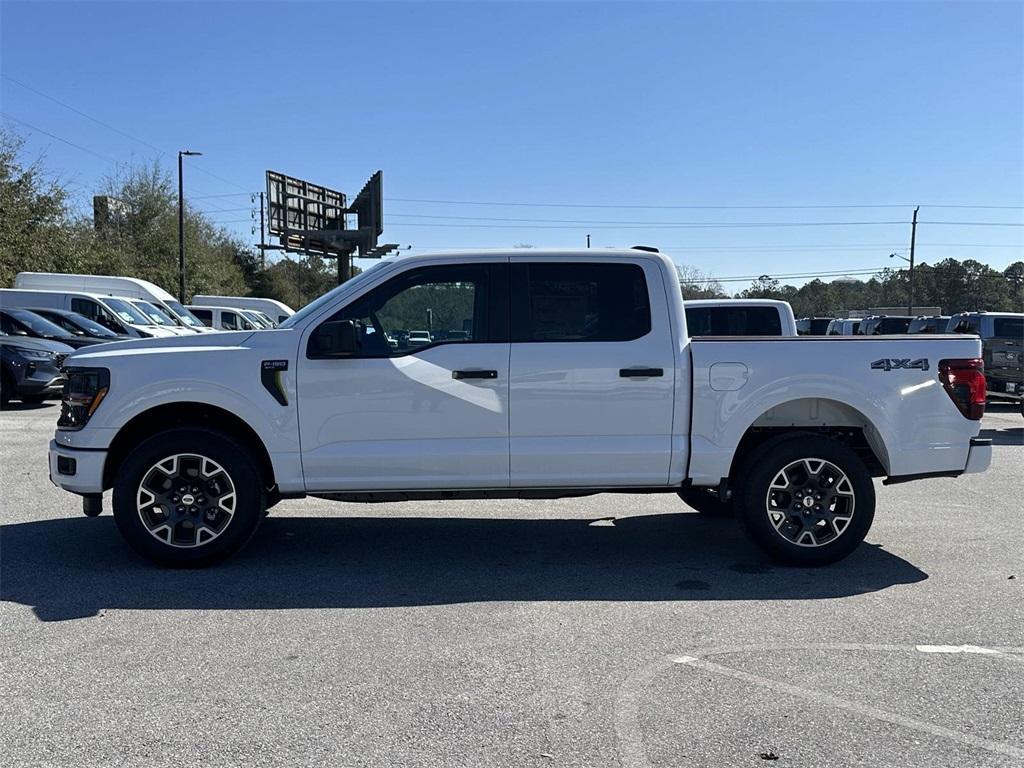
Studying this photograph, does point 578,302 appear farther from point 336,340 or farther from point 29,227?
point 29,227

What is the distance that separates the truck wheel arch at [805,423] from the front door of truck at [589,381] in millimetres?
686

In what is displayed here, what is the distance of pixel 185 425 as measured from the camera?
5848 millimetres

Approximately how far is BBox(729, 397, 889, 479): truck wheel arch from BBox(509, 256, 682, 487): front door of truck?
2.25 feet

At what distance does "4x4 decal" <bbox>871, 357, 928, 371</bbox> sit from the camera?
5902mm

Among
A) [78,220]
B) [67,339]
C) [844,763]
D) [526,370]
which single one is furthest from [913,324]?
[78,220]

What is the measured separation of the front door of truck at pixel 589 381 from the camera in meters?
5.75

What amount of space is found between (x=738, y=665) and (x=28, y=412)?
14.0 metres

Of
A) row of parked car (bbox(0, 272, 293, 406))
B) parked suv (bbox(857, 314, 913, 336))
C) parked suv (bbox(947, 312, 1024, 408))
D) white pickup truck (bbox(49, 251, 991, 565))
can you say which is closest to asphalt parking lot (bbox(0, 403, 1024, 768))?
white pickup truck (bbox(49, 251, 991, 565))

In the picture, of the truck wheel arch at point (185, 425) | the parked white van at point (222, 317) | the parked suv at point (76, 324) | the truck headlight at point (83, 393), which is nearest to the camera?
the truck headlight at point (83, 393)

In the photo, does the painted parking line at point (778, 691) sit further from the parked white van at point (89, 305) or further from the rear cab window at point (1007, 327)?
the parked white van at point (89, 305)

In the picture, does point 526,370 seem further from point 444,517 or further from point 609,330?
point 444,517

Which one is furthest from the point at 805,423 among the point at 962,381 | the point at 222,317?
the point at 222,317

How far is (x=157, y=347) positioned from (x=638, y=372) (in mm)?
3100

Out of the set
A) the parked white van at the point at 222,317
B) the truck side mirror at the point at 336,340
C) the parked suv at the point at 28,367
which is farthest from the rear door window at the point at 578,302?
the parked white van at the point at 222,317
